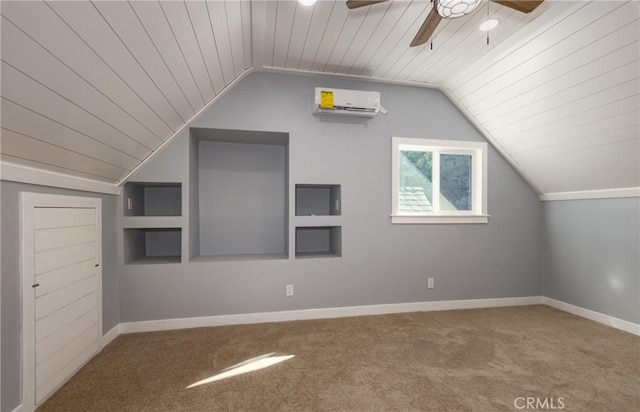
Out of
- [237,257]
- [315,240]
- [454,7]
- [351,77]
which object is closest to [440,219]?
[315,240]

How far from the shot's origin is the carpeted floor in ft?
5.54

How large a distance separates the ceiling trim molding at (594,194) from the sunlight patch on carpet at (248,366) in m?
3.40

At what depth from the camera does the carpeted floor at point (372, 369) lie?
1.69 m

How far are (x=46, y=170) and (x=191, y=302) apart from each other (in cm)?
158

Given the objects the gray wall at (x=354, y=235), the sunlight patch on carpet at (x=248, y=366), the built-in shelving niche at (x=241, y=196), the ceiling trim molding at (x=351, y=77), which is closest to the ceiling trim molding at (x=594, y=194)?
the gray wall at (x=354, y=235)

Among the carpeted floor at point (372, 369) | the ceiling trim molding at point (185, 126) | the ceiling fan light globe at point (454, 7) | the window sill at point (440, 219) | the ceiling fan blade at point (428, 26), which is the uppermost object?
the ceiling fan blade at point (428, 26)

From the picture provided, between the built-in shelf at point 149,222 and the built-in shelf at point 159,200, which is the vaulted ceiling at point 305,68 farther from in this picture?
the built-in shelf at point 159,200

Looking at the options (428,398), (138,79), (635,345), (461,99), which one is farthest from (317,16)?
(635,345)

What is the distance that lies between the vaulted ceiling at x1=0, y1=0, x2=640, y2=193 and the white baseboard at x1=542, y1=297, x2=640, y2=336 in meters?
1.30

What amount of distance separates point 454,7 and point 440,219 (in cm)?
214

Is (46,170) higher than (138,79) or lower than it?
lower

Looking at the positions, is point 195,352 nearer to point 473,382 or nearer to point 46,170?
point 46,170

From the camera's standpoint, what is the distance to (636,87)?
6.58 ft

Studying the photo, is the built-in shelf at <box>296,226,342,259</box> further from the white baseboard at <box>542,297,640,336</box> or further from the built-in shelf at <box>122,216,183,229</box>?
the white baseboard at <box>542,297,640,336</box>
